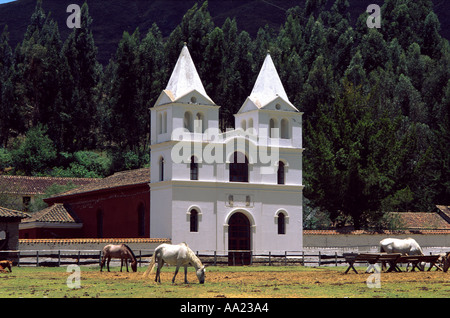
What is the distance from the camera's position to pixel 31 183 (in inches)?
3543

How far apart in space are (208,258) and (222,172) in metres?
6.15

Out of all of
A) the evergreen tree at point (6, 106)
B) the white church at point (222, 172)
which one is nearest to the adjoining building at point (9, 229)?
the white church at point (222, 172)

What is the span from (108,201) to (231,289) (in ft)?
118

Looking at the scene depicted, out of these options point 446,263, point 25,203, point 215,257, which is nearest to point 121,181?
point 215,257

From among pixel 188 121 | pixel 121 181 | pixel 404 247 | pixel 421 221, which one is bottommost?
pixel 404 247

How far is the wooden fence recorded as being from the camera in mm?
49438

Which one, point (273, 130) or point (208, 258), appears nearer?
point (208, 258)

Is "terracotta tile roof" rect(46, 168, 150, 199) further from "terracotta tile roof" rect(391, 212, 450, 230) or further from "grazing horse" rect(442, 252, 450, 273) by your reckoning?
"grazing horse" rect(442, 252, 450, 273)

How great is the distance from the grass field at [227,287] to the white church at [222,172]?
18774mm

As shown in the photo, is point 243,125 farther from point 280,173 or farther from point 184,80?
point 184,80

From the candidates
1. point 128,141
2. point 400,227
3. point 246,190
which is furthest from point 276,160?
point 128,141

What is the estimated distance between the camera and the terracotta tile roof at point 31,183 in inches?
3423

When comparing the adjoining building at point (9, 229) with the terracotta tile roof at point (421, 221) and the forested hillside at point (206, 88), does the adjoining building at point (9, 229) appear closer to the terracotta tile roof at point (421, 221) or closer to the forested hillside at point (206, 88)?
the forested hillside at point (206, 88)

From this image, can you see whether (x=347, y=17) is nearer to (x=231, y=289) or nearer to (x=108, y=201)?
(x=108, y=201)
